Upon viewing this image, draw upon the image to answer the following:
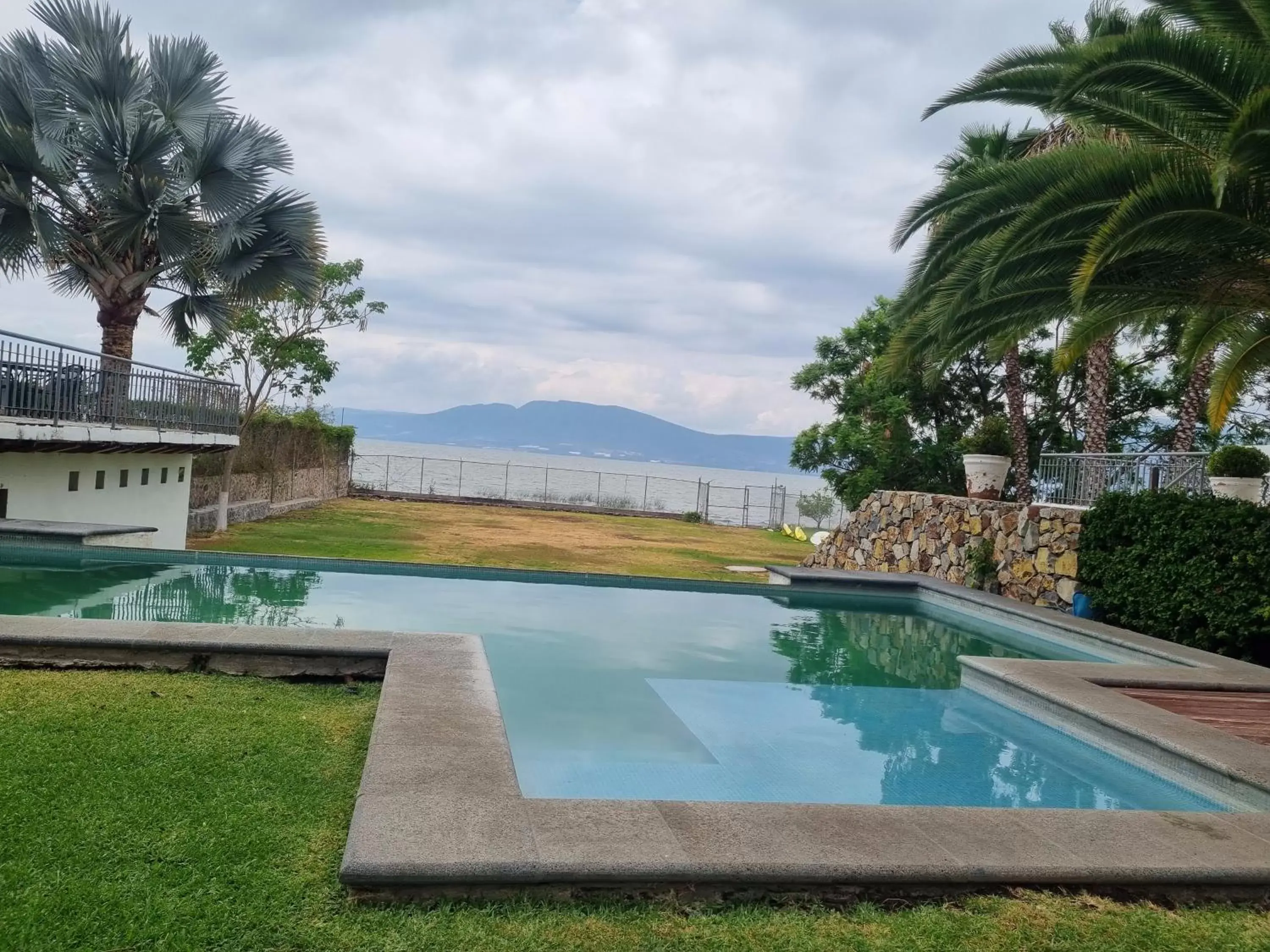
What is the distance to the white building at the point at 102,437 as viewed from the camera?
1205 cm

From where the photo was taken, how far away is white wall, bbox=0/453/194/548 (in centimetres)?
1356

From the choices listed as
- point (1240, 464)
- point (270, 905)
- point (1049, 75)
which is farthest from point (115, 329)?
point (1240, 464)

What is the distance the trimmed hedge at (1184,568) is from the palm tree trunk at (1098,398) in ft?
19.9

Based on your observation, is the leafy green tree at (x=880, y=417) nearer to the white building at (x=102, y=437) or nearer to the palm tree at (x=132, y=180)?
the palm tree at (x=132, y=180)

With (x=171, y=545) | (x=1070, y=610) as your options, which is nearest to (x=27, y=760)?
(x=1070, y=610)

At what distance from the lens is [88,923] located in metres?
2.69

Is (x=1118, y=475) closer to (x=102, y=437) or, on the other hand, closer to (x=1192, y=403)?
(x=1192, y=403)

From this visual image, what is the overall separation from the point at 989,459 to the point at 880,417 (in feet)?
22.1

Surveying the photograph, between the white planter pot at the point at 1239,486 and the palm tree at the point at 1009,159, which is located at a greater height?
the palm tree at the point at 1009,159

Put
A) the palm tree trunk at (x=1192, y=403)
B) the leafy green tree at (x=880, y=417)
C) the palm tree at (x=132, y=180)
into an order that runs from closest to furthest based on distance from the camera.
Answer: the palm tree at (x=132, y=180), the palm tree trunk at (x=1192, y=403), the leafy green tree at (x=880, y=417)

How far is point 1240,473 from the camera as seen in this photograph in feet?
35.1

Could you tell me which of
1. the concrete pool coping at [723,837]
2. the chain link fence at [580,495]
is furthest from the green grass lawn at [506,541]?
the concrete pool coping at [723,837]

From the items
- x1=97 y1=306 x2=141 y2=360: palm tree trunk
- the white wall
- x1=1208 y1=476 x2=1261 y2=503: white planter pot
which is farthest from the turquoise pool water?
x1=97 y1=306 x2=141 y2=360: palm tree trunk

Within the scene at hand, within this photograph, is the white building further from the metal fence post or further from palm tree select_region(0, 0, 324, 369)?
palm tree select_region(0, 0, 324, 369)
